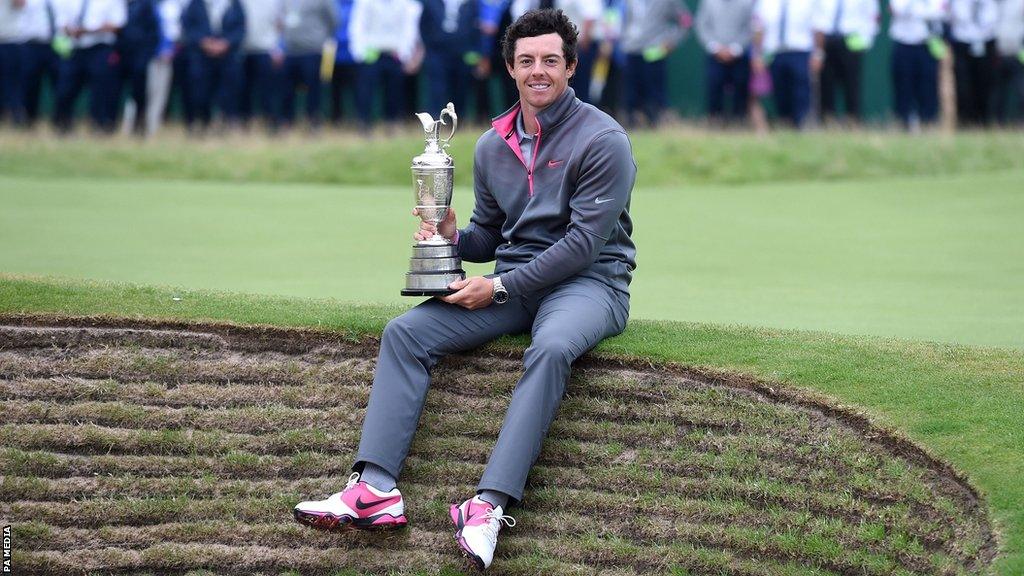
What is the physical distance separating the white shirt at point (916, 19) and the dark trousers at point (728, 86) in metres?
1.74

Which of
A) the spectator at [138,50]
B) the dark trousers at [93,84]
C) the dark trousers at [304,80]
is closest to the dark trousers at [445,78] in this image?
the dark trousers at [304,80]

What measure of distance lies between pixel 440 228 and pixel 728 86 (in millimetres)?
12463

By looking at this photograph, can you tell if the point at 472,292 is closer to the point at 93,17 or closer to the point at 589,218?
the point at 589,218

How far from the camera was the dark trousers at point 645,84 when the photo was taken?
1842 cm

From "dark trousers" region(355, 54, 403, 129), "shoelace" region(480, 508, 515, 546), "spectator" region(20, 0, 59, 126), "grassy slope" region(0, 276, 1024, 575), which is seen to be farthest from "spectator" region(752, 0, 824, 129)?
"shoelace" region(480, 508, 515, 546)

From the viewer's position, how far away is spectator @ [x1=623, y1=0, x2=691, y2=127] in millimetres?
18391

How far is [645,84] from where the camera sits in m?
18.5

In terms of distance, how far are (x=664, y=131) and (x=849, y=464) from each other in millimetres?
11694

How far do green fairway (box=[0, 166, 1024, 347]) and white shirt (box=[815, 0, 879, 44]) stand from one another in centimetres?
322

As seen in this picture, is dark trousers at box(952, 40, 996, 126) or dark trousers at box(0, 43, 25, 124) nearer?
dark trousers at box(952, 40, 996, 126)

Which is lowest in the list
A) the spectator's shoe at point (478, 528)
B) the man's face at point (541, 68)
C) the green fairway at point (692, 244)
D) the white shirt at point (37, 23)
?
the spectator's shoe at point (478, 528)

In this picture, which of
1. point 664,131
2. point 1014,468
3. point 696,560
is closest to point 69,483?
point 696,560

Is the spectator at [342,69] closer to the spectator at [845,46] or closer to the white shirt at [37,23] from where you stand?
the white shirt at [37,23]

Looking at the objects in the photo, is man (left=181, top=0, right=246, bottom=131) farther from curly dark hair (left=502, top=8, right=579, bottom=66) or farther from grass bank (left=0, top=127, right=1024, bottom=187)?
curly dark hair (left=502, top=8, right=579, bottom=66)
